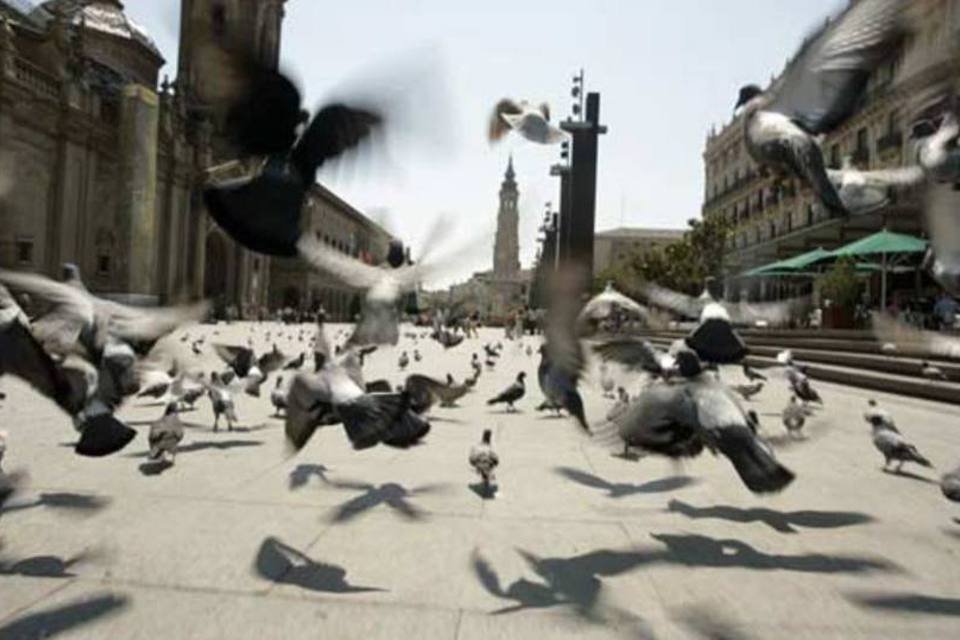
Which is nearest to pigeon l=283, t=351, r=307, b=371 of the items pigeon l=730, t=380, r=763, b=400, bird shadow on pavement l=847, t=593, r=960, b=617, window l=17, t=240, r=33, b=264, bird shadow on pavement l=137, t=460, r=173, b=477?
bird shadow on pavement l=137, t=460, r=173, b=477

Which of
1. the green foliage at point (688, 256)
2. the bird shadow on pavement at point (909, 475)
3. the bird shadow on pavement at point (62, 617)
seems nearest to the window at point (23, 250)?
the bird shadow on pavement at point (62, 617)

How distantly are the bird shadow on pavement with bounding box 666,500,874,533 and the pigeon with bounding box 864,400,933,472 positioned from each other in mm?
1720

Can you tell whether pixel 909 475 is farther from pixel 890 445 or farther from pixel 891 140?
pixel 891 140

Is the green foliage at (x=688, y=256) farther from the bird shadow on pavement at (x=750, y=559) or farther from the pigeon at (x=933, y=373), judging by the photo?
the bird shadow on pavement at (x=750, y=559)

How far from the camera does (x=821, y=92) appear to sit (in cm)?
285

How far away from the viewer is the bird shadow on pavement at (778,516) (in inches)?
199

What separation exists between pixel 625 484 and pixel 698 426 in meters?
2.39

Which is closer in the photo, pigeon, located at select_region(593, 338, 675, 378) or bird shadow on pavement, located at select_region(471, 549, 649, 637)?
bird shadow on pavement, located at select_region(471, 549, 649, 637)

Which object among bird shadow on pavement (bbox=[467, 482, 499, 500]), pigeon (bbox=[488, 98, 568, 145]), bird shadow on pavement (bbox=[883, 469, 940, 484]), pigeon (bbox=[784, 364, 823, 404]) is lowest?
bird shadow on pavement (bbox=[467, 482, 499, 500])

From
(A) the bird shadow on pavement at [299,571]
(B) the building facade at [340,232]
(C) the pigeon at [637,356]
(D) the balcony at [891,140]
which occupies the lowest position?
(A) the bird shadow on pavement at [299,571]

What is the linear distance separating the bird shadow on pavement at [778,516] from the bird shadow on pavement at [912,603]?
1226 mm

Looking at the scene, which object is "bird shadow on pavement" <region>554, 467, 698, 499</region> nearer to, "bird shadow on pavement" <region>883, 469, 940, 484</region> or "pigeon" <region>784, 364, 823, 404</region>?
"bird shadow on pavement" <region>883, 469, 940, 484</region>

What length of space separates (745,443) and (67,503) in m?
4.43

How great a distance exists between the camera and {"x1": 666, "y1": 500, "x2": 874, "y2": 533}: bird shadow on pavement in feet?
16.6
